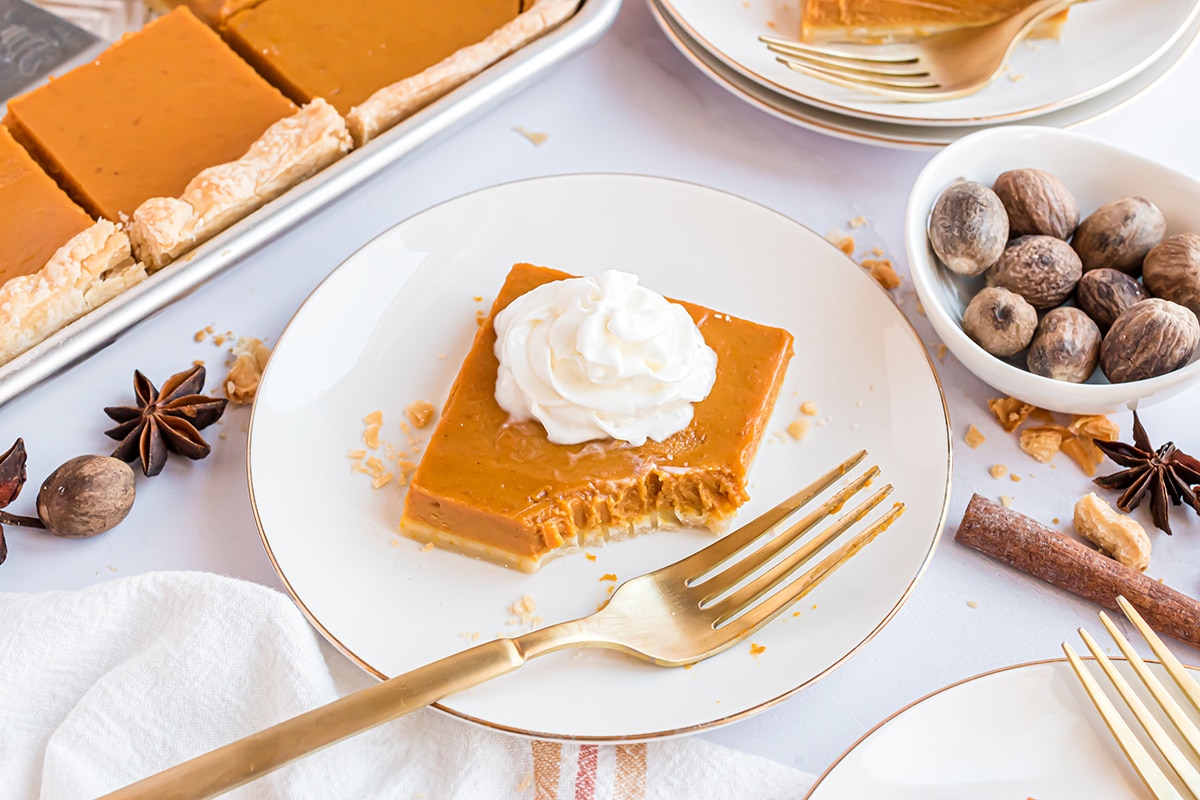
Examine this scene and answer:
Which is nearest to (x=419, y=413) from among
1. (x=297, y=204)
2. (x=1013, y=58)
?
(x=297, y=204)

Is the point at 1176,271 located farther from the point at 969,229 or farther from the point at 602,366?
the point at 602,366

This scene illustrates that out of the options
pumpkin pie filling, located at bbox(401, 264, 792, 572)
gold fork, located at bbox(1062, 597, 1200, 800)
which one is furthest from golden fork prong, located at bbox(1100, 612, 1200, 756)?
pumpkin pie filling, located at bbox(401, 264, 792, 572)

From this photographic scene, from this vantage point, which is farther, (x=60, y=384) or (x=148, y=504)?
(x=60, y=384)

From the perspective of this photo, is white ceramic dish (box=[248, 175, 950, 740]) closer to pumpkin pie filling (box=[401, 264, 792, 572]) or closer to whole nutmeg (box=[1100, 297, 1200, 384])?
pumpkin pie filling (box=[401, 264, 792, 572])

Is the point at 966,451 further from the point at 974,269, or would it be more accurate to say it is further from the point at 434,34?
the point at 434,34

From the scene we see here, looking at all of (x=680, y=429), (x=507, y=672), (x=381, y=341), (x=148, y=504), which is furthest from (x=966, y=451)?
(x=148, y=504)
